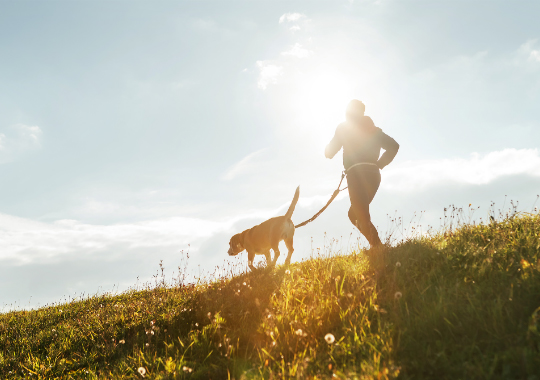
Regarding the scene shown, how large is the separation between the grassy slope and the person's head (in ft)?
8.60

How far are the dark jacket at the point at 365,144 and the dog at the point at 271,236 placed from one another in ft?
6.24

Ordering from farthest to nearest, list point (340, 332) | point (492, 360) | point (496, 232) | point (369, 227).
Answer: point (369, 227), point (496, 232), point (340, 332), point (492, 360)

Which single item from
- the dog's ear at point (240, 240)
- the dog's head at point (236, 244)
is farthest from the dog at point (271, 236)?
the dog's head at point (236, 244)

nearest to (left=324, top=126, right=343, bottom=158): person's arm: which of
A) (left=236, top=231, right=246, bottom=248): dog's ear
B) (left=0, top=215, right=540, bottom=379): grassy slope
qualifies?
(left=0, top=215, right=540, bottom=379): grassy slope

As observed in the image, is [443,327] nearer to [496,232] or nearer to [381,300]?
[381,300]

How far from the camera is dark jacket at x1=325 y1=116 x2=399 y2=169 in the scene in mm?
6168

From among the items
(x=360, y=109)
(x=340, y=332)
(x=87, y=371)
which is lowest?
(x=87, y=371)

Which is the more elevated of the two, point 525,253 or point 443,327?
point 525,253

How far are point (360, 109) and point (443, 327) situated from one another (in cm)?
455

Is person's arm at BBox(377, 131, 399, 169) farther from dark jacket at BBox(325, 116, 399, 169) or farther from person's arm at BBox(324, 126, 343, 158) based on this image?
person's arm at BBox(324, 126, 343, 158)

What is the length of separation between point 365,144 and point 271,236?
331 centimetres

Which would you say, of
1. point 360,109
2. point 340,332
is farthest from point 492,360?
point 360,109

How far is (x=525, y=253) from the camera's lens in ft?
13.7

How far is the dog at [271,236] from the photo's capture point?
802 centimetres
